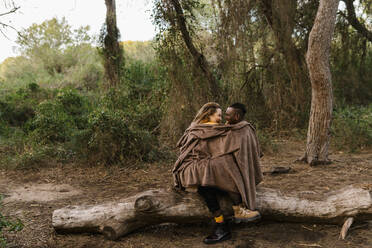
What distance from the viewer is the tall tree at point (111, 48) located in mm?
9938

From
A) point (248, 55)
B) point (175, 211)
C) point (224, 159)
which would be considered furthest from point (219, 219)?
point (248, 55)

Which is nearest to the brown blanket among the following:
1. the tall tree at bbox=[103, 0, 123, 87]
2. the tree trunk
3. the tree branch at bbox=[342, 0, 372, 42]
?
the tree trunk

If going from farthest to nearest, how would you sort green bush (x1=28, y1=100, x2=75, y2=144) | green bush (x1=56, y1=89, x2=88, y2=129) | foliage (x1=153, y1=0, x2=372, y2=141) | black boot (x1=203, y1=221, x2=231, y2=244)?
green bush (x1=56, y1=89, x2=88, y2=129) < green bush (x1=28, y1=100, x2=75, y2=144) < foliage (x1=153, y1=0, x2=372, y2=141) < black boot (x1=203, y1=221, x2=231, y2=244)

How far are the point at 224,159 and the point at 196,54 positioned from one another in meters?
4.81

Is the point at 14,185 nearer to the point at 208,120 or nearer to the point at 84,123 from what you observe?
the point at 84,123

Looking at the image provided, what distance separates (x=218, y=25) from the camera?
7105mm

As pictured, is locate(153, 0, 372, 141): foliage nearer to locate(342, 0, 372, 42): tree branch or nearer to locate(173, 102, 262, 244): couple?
locate(342, 0, 372, 42): tree branch

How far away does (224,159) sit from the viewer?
3.37m

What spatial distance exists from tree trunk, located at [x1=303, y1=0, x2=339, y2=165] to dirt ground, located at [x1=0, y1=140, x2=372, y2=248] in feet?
1.15

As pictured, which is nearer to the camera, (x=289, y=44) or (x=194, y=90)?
(x=194, y=90)

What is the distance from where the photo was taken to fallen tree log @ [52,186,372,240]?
11.4 feet

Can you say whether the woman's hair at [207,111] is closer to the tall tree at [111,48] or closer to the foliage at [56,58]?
the tall tree at [111,48]

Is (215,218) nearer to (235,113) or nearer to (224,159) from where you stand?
(224,159)

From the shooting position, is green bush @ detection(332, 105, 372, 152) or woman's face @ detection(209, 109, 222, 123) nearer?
woman's face @ detection(209, 109, 222, 123)
